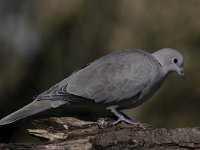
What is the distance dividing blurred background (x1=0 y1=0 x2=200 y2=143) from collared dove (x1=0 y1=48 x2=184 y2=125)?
249 cm

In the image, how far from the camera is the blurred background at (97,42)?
7492 millimetres

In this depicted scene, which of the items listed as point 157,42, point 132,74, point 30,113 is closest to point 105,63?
point 132,74

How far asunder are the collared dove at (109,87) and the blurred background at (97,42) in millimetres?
2489

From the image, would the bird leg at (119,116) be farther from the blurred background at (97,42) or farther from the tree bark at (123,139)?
the blurred background at (97,42)

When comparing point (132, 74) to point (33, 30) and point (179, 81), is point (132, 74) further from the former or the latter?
point (33, 30)

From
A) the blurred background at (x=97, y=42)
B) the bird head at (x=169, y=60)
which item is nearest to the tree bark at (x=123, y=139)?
the bird head at (x=169, y=60)

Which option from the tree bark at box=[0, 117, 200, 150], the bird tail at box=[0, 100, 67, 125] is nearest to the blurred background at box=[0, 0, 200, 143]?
the bird tail at box=[0, 100, 67, 125]

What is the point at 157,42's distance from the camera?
7.55 m

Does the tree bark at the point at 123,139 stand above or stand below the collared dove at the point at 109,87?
below

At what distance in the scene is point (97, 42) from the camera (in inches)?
301

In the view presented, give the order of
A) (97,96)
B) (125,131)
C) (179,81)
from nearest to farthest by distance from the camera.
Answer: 1. (125,131)
2. (97,96)
3. (179,81)

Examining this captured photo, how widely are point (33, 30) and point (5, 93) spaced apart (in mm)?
888

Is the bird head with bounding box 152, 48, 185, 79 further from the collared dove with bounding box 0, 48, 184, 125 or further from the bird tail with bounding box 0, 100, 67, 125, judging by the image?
the bird tail with bounding box 0, 100, 67, 125

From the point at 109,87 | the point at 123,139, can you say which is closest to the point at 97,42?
the point at 109,87
